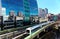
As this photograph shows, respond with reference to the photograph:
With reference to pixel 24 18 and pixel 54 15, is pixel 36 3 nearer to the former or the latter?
pixel 24 18

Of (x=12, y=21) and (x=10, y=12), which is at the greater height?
(x=10, y=12)

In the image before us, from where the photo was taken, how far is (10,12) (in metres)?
6.96

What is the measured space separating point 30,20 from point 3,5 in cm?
395

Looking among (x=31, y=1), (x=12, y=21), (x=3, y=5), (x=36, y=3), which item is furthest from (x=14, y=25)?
(x=36, y=3)

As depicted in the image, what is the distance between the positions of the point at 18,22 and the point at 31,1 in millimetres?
2748

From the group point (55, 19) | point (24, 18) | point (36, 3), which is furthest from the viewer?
point (55, 19)

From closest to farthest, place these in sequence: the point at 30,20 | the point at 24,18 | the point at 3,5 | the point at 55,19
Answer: the point at 3,5
the point at 24,18
the point at 30,20
the point at 55,19

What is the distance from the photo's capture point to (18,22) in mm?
7984

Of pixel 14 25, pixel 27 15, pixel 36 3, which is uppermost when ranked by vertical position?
pixel 36 3

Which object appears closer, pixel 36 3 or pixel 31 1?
pixel 31 1

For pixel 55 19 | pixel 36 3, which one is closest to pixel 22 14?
pixel 36 3

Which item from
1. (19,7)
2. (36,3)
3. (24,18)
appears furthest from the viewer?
(36,3)

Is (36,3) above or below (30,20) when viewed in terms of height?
above

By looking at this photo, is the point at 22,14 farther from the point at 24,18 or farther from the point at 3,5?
the point at 3,5
